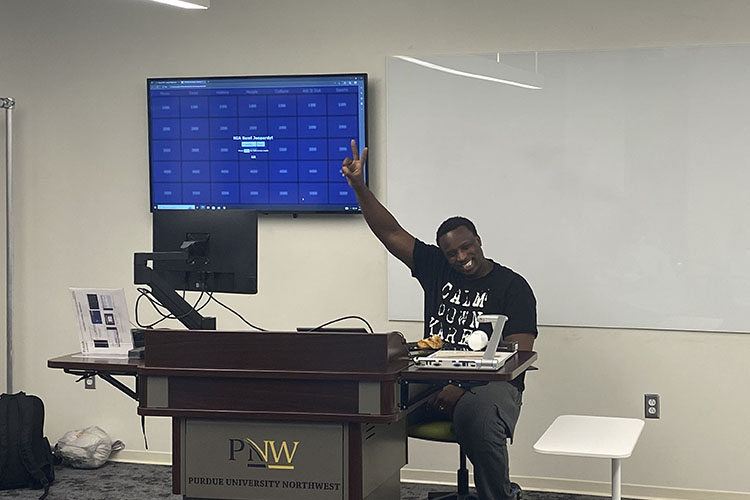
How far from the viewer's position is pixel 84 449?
5.09 metres

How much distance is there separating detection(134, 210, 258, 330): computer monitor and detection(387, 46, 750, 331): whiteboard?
1348 mm

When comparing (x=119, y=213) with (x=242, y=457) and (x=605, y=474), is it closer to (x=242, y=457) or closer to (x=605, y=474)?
→ (x=242, y=457)

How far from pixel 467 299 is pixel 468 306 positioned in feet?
0.10

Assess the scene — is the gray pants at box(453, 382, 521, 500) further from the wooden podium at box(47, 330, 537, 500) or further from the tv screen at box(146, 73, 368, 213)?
the tv screen at box(146, 73, 368, 213)

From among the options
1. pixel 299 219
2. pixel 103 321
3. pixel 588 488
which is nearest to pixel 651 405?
pixel 588 488

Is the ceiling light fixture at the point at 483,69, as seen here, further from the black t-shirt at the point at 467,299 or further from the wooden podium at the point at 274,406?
the wooden podium at the point at 274,406

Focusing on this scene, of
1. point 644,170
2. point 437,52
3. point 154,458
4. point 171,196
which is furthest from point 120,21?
point 644,170

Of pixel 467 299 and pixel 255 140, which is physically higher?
pixel 255 140

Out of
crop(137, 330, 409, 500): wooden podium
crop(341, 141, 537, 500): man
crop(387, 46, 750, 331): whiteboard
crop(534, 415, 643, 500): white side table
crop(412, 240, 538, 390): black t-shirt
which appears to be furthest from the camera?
crop(387, 46, 750, 331): whiteboard

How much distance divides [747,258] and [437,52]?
5.50ft

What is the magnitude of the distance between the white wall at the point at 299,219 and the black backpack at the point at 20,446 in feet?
1.82

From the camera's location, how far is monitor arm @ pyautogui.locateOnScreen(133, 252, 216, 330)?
3.61 m

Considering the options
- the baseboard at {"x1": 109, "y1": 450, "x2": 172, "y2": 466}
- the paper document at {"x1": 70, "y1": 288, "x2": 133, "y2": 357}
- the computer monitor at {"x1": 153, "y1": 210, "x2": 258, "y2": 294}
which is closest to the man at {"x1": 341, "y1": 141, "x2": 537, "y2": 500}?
the computer monitor at {"x1": 153, "y1": 210, "x2": 258, "y2": 294}

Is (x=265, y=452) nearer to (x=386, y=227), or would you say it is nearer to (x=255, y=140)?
(x=386, y=227)
